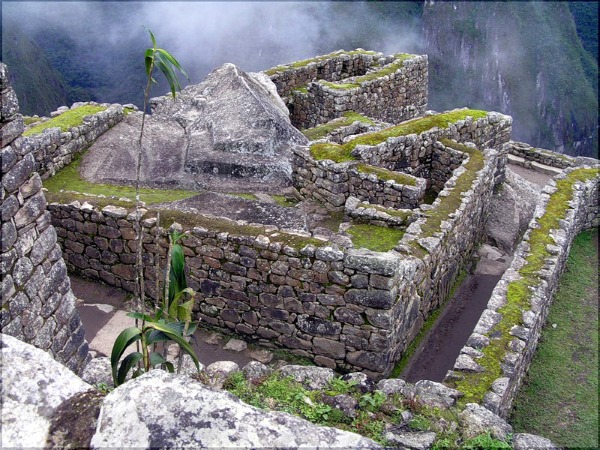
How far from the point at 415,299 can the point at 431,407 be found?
295 centimetres

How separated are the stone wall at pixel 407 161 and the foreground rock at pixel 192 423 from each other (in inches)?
261

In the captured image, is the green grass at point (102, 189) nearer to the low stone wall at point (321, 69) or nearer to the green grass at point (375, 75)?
the green grass at point (375, 75)

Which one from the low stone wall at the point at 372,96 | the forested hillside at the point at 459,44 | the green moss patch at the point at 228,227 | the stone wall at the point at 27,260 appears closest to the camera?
the stone wall at the point at 27,260

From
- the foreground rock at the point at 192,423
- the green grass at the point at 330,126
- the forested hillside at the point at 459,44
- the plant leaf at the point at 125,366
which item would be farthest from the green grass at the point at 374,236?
the forested hillside at the point at 459,44

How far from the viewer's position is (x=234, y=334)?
7.94 meters

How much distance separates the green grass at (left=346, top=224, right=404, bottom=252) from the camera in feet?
26.5

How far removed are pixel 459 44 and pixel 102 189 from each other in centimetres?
7366

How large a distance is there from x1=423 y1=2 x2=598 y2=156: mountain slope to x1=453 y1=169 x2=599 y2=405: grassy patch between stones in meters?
60.3

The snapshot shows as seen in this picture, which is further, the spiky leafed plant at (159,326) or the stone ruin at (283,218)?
the stone ruin at (283,218)

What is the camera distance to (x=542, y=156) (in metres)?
17.2

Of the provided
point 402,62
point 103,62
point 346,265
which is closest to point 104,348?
point 346,265

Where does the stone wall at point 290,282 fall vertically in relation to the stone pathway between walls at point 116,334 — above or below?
above

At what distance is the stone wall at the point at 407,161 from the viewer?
31.9ft

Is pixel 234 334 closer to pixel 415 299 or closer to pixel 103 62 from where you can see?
pixel 415 299
